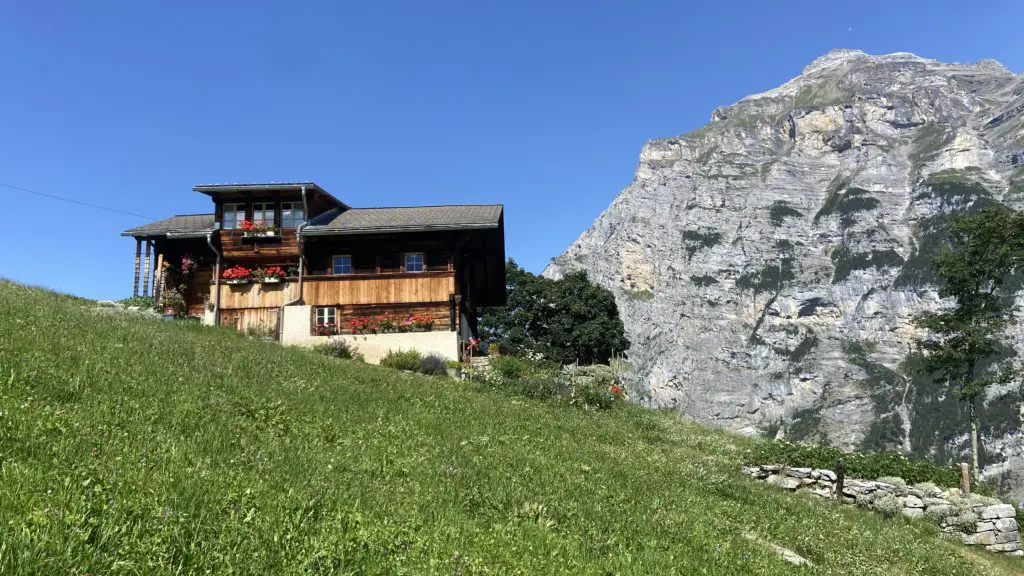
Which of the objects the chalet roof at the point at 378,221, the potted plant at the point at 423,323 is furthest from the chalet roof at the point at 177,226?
the potted plant at the point at 423,323

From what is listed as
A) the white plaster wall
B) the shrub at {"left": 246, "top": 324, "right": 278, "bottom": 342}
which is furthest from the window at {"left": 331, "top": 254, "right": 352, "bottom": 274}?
the shrub at {"left": 246, "top": 324, "right": 278, "bottom": 342}

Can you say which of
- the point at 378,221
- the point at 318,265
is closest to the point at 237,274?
the point at 318,265

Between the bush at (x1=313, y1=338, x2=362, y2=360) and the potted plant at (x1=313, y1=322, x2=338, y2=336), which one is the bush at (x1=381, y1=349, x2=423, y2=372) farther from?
the potted plant at (x1=313, y1=322, x2=338, y2=336)

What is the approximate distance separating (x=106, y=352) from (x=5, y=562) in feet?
29.8

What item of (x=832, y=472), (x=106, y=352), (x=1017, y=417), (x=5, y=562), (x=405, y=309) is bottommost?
(x=1017, y=417)

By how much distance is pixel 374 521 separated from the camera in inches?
250

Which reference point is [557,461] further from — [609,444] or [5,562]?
[5,562]

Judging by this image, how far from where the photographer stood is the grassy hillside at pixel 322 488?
503 cm

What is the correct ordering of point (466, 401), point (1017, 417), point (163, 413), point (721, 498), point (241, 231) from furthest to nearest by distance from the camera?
1. point (1017, 417)
2. point (241, 231)
3. point (466, 401)
4. point (721, 498)
5. point (163, 413)

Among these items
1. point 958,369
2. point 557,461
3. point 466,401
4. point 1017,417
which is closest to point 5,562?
point 557,461

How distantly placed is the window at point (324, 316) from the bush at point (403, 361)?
592 centimetres

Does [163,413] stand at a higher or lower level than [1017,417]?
higher

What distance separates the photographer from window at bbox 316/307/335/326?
31.6 meters

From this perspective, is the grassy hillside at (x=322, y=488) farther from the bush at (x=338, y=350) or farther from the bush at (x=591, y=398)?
the bush at (x=338, y=350)
